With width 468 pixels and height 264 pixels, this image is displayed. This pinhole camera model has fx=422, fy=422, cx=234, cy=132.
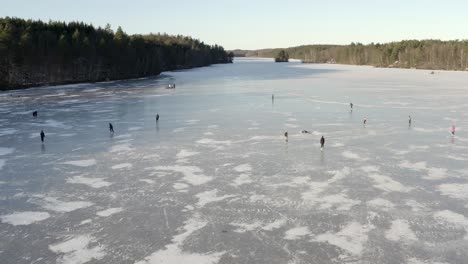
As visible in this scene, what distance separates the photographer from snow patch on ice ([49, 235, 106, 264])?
10.6 metres

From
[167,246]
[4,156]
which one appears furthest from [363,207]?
[4,156]

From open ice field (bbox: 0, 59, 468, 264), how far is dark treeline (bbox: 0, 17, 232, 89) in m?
41.2

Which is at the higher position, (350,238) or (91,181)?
(91,181)

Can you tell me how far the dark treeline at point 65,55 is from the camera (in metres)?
67.9

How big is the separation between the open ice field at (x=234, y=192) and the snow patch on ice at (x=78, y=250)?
0.05 meters

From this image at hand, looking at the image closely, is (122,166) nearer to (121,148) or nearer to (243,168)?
(121,148)

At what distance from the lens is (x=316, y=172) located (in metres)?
18.5

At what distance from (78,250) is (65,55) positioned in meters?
74.6

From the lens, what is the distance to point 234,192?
15781mm

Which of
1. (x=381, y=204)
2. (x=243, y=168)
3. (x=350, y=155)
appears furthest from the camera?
(x=350, y=155)

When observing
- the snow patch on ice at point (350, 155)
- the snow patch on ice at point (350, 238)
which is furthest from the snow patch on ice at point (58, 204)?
the snow patch on ice at point (350, 155)

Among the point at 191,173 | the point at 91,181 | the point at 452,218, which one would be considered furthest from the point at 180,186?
the point at 452,218

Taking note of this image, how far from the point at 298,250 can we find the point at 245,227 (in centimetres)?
201

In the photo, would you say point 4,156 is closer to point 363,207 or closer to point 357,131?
point 363,207
